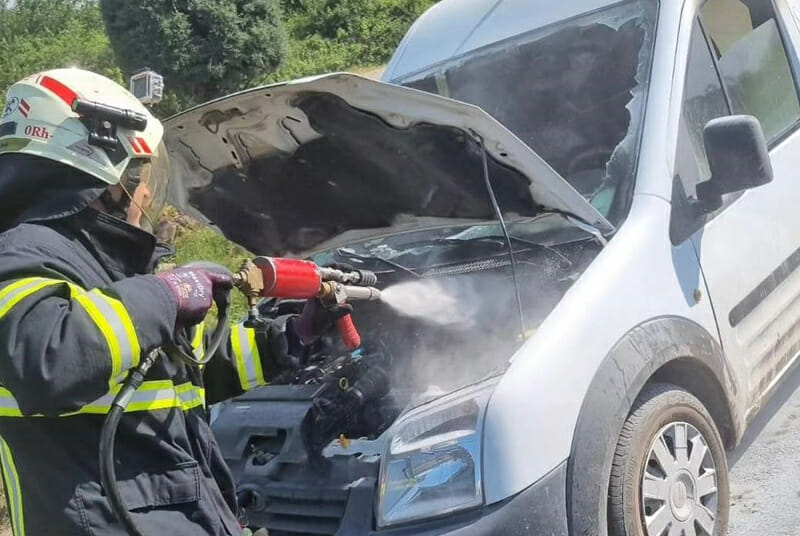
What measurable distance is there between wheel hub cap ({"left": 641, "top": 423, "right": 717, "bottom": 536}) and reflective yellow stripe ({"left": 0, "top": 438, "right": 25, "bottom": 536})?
172 centimetres

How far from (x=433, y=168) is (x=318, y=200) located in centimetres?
63

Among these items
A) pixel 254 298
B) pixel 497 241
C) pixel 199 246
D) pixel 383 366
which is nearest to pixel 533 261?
pixel 497 241

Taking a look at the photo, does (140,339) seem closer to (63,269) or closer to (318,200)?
(63,269)

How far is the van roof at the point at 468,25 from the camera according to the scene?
3887 millimetres

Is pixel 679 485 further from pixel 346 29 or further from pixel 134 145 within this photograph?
pixel 346 29

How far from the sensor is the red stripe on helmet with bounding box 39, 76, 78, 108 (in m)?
2.10

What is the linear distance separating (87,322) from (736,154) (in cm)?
220

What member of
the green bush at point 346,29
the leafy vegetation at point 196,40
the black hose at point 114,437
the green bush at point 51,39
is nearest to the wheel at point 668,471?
the black hose at point 114,437

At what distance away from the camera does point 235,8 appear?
1029 cm

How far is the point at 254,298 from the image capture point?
8.20 feet

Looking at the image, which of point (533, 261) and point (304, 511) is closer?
point (304, 511)

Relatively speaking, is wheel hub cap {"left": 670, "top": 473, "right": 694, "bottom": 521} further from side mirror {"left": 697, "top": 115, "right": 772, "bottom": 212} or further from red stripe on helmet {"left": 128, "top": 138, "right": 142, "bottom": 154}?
red stripe on helmet {"left": 128, "top": 138, "right": 142, "bottom": 154}

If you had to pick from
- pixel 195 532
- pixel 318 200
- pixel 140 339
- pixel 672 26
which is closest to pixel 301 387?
pixel 318 200

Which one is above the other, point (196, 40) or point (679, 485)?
point (196, 40)
